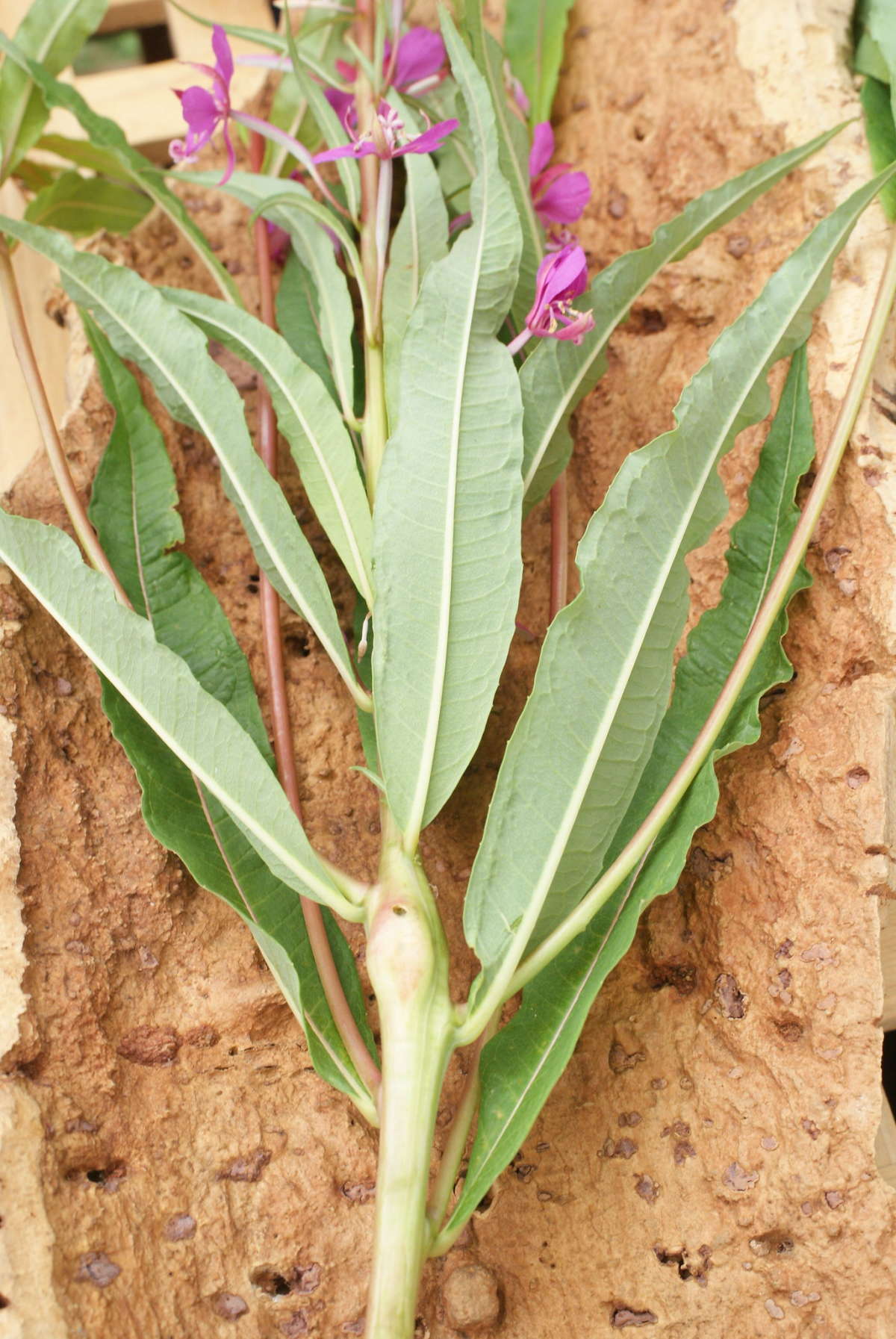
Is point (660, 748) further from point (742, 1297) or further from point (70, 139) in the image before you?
point (70, 139)

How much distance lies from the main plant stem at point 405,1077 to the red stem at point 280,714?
0.16 feet

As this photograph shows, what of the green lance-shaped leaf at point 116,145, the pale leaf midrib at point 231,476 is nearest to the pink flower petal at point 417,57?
the green lance-shaped leaf at point 116,145

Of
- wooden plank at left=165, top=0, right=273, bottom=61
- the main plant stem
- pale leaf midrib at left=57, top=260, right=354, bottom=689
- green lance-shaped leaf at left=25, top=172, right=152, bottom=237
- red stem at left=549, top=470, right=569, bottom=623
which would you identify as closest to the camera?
the main plant stem

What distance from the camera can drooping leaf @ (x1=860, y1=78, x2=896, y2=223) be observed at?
0.90 meters

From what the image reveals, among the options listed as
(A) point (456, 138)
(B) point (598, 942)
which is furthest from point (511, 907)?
(A) point (456, 138)

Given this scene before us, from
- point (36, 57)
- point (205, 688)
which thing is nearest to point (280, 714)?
point (205, 688)

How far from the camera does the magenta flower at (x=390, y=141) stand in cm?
80

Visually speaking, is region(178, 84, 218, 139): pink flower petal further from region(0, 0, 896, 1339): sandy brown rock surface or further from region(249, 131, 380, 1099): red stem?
region(0, 0, 896, 1339): sandy brown rock surface

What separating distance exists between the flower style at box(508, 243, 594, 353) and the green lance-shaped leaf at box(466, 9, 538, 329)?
43mm

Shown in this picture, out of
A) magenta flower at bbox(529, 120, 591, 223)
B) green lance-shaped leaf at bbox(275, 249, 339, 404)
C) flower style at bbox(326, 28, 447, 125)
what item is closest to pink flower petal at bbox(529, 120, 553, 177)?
magenta flower at bbox(529, 120, 591, 223)

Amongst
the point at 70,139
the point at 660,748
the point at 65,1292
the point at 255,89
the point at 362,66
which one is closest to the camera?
the point at 65,1292

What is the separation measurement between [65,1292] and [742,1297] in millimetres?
415

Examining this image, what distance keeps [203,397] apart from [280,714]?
0.78ft

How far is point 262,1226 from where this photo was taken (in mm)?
709
